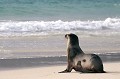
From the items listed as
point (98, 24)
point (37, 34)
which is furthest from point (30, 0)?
point (37, 34)

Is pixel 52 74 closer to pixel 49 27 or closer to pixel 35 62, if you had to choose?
pixel 35 62

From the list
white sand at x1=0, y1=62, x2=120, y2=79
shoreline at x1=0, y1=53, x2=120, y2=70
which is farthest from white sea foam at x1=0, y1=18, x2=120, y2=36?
white sand at x1=0, y1=62, x2=120, y2=79

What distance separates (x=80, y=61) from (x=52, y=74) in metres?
0.82

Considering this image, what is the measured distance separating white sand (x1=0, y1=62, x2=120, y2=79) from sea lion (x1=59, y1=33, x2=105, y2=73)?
0.19 meters

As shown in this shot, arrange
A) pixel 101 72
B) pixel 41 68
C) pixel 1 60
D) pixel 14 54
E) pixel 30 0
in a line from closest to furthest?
pixel 101 72, pixel 41 68, pixel 1 60, pixel 14 54, pixel 30 0

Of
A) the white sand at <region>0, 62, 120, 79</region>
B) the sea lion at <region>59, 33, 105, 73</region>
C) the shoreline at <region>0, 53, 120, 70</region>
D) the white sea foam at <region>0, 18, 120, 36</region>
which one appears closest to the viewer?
the white sand at <region>0, 62, 120, 79</region>

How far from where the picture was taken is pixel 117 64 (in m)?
11.9

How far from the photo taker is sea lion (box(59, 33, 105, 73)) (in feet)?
34.1

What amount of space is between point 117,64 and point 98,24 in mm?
11797

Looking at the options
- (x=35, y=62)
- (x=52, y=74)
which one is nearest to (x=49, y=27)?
(x=35, y=62)

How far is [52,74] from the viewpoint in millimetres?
10234

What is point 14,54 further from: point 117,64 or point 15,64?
point 117,64

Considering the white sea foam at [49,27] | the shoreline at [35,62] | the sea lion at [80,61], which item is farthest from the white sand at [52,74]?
the white sea foam at [49,27]

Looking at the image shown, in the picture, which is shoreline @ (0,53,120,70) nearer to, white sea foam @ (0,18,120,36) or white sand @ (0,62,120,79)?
white sand @ (0,62,120,79)
